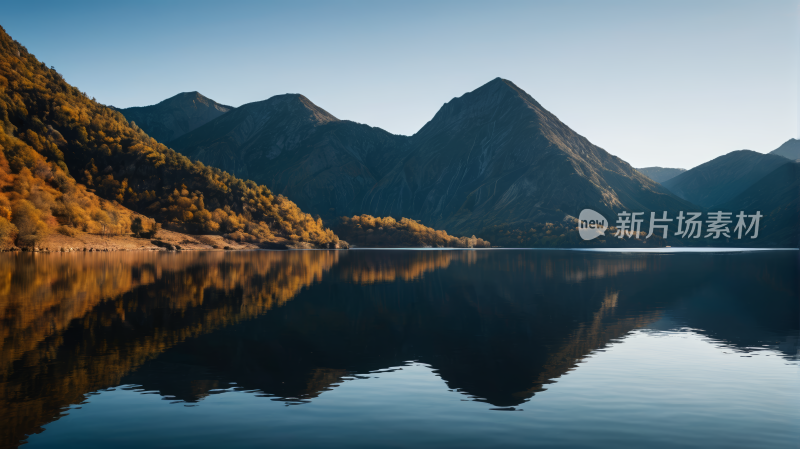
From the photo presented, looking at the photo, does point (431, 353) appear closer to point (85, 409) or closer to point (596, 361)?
point (596, 361)

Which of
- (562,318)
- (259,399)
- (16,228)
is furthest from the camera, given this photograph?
(16,228)

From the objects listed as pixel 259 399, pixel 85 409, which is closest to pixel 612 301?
pixel 259 399

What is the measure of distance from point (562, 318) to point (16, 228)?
180304 millimetres

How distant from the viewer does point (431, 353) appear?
→ 98.5 feet

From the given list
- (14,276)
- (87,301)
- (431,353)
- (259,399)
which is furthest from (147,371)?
(14,276)

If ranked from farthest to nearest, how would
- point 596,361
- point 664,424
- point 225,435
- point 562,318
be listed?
point 562,318 < point 596,361 < point 664,424 < point 225,435

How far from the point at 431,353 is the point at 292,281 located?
167 ft

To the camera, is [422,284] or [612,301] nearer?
[612,301]

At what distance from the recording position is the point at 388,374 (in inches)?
991

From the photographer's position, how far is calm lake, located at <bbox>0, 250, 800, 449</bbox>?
17547mm

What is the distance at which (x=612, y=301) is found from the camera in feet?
186

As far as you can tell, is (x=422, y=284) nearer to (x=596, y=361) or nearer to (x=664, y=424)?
(x=596, y=361)

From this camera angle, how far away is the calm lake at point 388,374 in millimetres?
17547

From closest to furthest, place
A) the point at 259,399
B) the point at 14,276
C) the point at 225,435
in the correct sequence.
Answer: the point at 225,435
the point at 259,399
the point at 14,276
